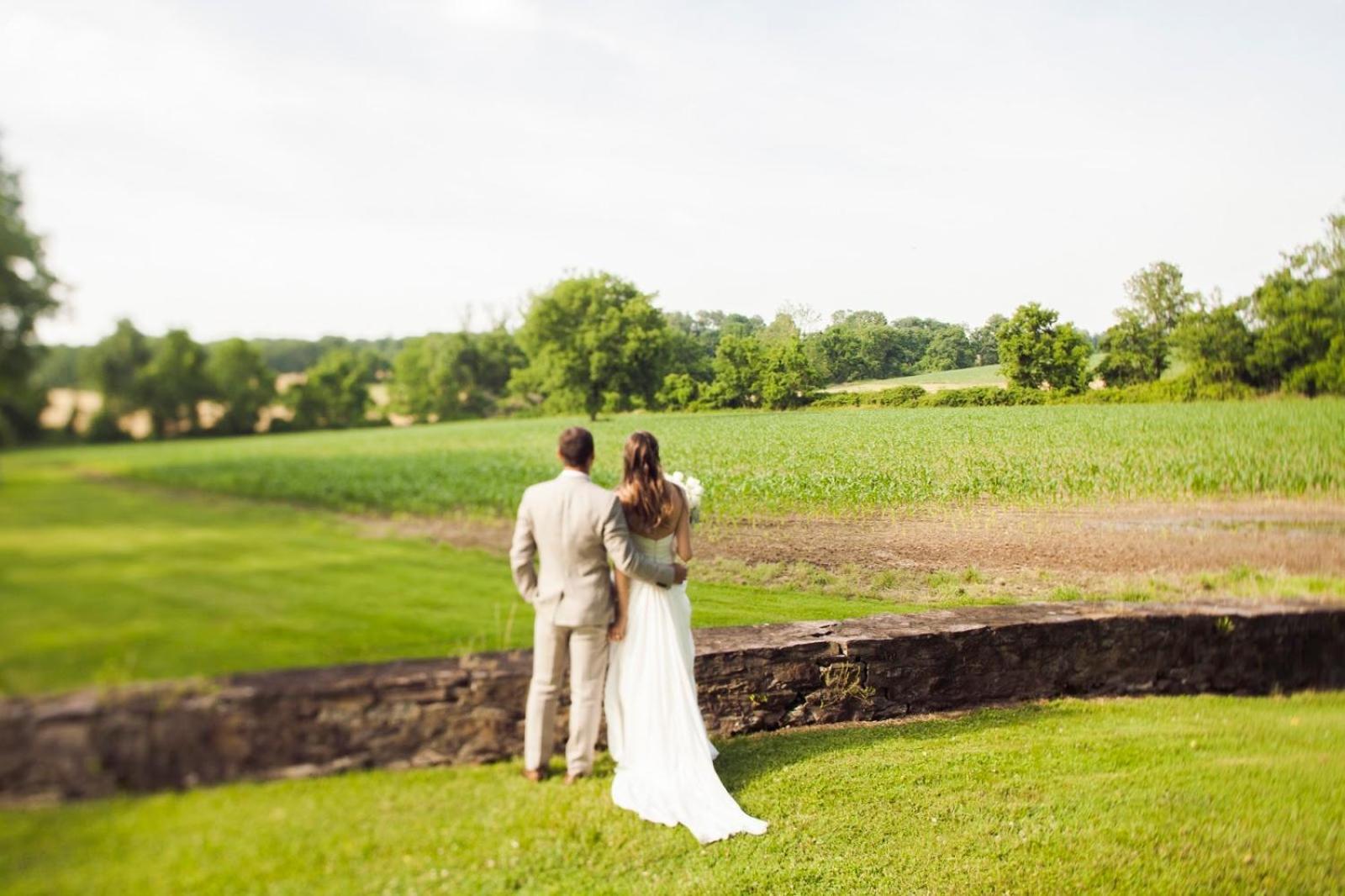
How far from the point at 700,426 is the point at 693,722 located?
6.63 feet

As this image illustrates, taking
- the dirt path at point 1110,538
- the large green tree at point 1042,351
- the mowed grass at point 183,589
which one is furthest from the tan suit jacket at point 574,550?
the large green tree at point 1042,351

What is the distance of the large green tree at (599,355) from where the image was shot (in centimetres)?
602

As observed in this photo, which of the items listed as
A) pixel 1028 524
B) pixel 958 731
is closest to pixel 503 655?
pixel 958 731

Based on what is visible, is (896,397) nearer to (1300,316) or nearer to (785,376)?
(785,376)

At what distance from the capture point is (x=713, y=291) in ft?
19.1

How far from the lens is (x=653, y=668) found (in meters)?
4.80

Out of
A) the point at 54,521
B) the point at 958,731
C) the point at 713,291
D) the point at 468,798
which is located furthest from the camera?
the point at 713,291

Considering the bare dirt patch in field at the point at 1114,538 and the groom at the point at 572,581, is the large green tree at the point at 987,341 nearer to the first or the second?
the bare dirt patch in field at the point at 1114,538

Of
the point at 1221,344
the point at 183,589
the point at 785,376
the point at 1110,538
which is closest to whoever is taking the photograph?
the point at 183,589

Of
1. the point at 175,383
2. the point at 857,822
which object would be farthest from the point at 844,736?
the point at 175,383

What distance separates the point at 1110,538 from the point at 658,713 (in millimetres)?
3121

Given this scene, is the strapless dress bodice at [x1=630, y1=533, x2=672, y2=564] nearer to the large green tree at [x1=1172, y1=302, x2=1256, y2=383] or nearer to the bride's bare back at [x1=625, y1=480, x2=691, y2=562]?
the bride's bare back at [x1=625, y1=480, x2=691, y2=562]

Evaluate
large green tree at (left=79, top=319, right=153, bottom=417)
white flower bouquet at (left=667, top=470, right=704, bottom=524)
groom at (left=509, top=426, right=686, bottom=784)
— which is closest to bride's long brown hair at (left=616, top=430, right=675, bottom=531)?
groom at (left=509, top=426, right=686, bottom=784)

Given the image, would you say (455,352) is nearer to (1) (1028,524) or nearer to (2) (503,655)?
(2) (503,655)
